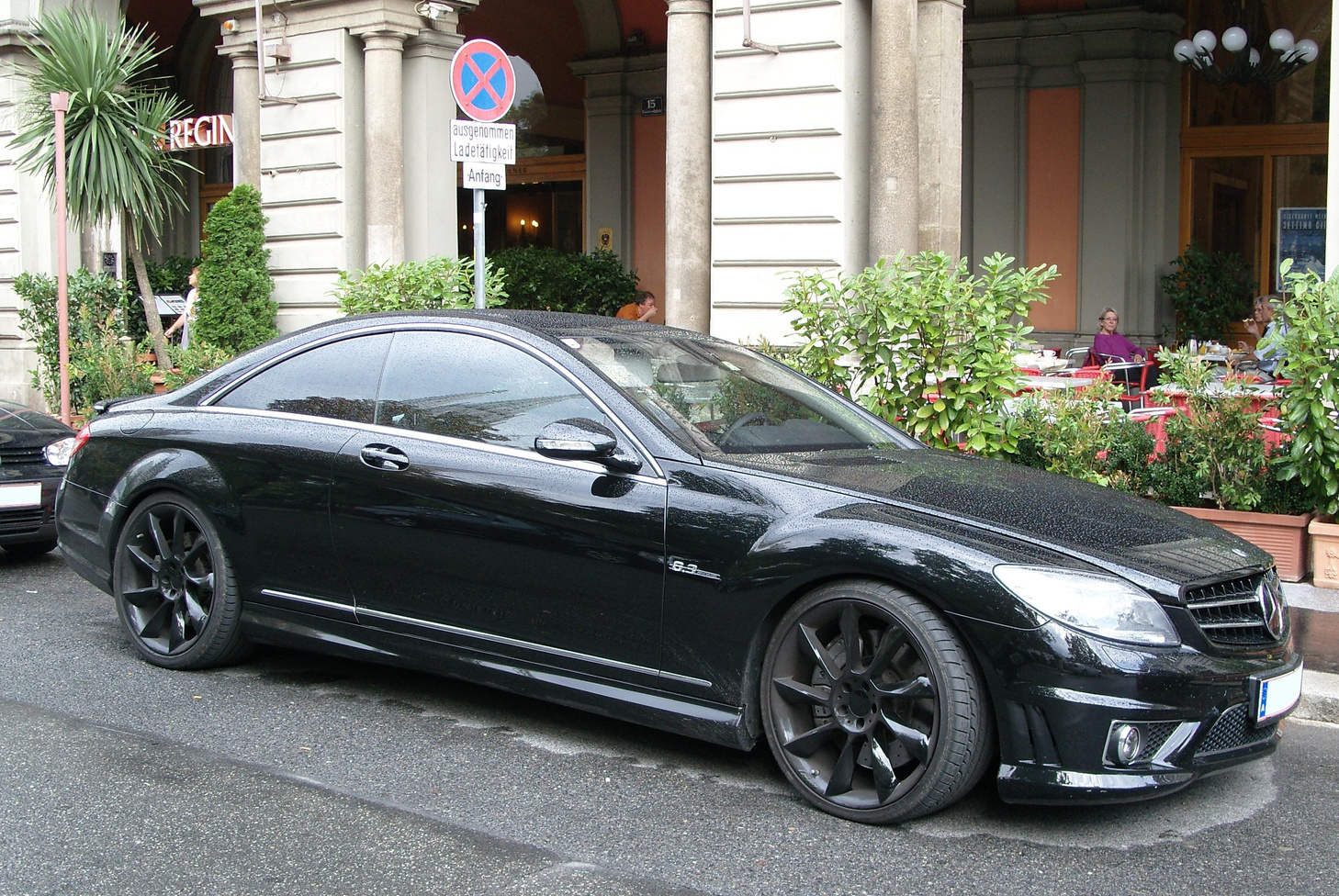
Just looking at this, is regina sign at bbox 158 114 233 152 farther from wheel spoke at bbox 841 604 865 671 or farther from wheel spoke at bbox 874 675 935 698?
wheel spoke at bbox 874 675 935 698

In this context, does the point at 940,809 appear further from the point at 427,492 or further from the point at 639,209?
the point at 639,209

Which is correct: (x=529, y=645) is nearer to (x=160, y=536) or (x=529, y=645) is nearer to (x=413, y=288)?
(x=160, y=536)

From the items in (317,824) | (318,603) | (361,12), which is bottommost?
(317,824)

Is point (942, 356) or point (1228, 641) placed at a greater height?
point (942, 356)

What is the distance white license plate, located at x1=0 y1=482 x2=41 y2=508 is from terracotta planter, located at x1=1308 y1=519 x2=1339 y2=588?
23.8ft

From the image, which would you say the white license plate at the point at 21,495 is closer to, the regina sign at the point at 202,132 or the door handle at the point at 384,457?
the door handle at the point at 384,457

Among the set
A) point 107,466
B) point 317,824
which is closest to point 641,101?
point 107,466

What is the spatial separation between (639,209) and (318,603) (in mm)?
16610

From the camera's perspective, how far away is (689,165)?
1216cm

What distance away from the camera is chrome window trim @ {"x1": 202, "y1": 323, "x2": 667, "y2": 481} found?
459cm

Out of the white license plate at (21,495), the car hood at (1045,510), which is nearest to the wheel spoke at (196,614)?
the car hood at (1045,510)

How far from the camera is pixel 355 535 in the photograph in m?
5.14

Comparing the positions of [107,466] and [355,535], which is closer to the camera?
[355,535]

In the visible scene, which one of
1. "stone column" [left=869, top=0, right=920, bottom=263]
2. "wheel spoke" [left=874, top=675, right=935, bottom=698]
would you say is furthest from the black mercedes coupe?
"stone column" [left=869, top=0, right=920, bottom=263]
